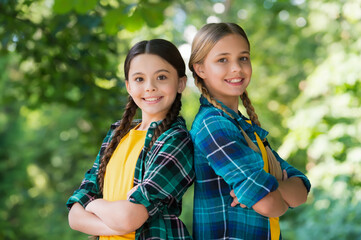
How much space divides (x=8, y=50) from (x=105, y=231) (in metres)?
3.28

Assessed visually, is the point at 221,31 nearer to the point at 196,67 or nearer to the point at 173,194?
the point at 196,67

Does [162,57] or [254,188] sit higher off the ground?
[162,57]

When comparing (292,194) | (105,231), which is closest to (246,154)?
(292,194)

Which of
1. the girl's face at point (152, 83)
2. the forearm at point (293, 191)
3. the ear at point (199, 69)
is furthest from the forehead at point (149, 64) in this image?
the forearm at point (293, 191)

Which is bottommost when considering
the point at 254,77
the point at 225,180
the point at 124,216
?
the point at 124,216

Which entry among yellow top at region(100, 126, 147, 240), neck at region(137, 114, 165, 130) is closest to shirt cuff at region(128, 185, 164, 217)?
yellow top at region(100, 126, 147, 240)

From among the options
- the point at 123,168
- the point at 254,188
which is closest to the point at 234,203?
the point at 254,188

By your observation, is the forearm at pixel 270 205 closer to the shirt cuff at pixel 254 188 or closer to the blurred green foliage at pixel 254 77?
the shirt cuff at pixel 254 188

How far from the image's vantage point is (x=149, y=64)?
5.96 ft

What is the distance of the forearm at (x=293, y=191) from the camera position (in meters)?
1.66

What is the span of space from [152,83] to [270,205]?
0.66 metres

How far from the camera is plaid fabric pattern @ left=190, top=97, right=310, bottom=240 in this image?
1.57m

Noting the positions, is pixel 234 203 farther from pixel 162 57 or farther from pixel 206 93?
pixel 162 57

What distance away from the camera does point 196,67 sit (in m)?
1.87
